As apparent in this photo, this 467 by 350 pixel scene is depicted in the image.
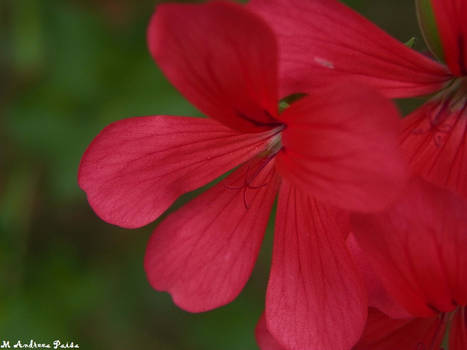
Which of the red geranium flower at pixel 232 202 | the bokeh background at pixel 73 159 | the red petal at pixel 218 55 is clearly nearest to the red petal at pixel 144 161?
the red geranium flower at pixel 232 202

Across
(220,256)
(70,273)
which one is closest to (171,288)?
(220,256)

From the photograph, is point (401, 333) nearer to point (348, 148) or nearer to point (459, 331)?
point (459, 331)

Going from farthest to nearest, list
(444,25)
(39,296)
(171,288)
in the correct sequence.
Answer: (39,296), (171,288), (444,25)

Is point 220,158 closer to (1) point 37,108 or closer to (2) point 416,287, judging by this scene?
(2) point 416,287

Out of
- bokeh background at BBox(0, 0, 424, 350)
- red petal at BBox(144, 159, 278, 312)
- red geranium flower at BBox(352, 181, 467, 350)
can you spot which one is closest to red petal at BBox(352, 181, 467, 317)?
red geranium flower at BBox(352, 181, 467, 350)

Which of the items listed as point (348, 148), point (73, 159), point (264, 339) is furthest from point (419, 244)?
point (73, 159)

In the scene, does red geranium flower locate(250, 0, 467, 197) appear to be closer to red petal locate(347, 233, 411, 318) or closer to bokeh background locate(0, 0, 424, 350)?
red petal locate(347, 233, 411, 318)
